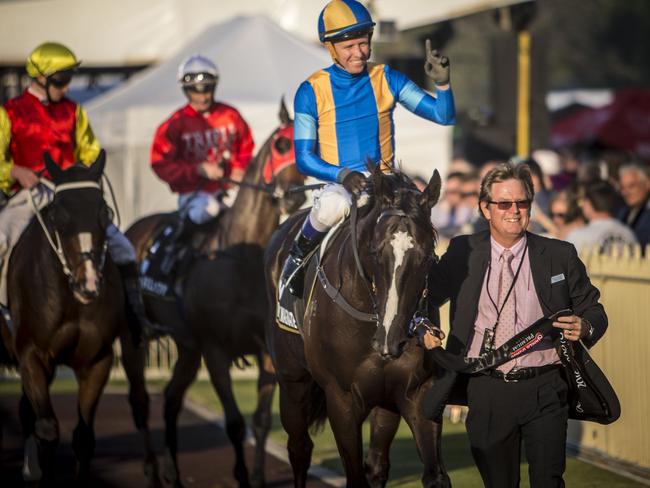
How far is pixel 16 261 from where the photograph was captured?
917 cm

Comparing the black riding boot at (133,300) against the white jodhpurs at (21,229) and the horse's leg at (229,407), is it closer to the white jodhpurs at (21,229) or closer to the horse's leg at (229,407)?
the white jodhpurs at (21,229)

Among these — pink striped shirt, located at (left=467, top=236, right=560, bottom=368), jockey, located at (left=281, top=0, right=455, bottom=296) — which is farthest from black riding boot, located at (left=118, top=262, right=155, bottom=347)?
pink striped shirt, located at (left=467, top=236, right=560, bottom=368)

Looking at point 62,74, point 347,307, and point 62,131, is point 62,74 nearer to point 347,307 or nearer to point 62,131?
point 62,131

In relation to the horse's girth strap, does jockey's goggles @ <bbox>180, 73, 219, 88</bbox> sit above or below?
above

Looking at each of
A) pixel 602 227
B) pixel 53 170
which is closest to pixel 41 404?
pixel 53 170

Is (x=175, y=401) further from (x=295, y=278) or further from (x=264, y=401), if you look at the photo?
(x=295, y=278)

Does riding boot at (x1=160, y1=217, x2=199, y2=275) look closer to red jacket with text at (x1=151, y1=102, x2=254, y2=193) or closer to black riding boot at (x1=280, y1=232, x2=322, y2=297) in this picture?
red jacket with text at (x1=151, y1=102, x2=254, y2=193)

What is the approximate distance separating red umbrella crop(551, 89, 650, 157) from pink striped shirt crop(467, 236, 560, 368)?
19691 millimetres

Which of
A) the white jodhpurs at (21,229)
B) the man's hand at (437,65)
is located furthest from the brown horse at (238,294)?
the man's hand at (437,65)

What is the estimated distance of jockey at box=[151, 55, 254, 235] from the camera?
10.8 m

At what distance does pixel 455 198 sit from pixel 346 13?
8582 millimetres

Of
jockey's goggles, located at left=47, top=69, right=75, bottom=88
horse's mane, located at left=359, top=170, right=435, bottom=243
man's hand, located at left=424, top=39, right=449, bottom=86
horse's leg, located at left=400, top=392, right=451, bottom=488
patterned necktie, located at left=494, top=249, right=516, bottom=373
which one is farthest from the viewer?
jockey's goggles, located at left=47, top=69, right=75, bottom=88

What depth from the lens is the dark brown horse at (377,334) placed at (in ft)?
20.0

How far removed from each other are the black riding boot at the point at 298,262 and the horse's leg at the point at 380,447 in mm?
812
